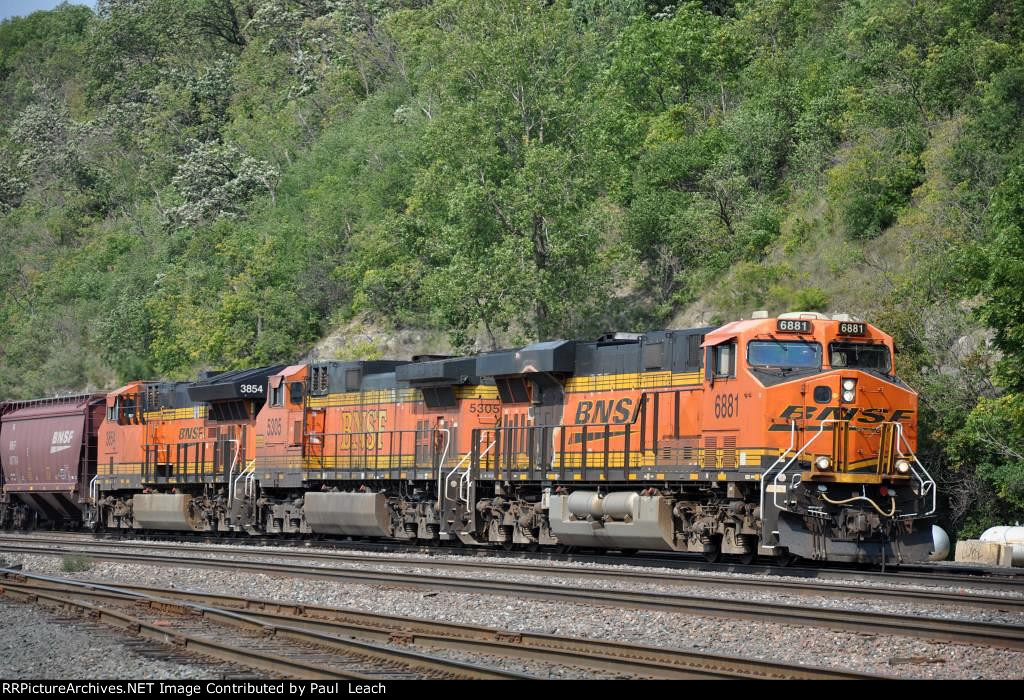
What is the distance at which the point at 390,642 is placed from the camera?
1075cm

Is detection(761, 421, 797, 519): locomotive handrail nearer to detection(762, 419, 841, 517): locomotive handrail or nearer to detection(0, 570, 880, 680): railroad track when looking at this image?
detection(762, 419, 841, 517): locomotive handrail

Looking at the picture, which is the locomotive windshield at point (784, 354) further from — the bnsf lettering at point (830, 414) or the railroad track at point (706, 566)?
the railroad track at point (706, 566)

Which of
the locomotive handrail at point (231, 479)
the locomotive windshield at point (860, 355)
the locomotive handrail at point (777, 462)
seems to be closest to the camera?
the locomotive handrail at point (777, 462)

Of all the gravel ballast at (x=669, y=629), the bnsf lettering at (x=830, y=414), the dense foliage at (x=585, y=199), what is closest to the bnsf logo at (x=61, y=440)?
the dense foliage at (x=585, y=199)

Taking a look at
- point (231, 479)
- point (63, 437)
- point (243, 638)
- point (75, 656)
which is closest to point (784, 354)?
point (243, 638)

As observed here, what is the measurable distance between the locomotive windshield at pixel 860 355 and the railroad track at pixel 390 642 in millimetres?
7514

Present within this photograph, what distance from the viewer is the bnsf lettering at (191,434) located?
92.9 feet

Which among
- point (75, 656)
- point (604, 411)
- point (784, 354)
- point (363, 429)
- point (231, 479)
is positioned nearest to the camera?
point (75, 656)

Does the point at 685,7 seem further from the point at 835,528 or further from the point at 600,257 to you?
the point at 835,528

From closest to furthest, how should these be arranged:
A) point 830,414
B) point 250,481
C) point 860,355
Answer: point 830,414 < point 860,355 < point 250,481

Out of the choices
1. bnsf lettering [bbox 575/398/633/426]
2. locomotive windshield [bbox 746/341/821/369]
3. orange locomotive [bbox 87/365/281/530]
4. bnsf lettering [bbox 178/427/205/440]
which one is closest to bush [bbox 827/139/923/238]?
bnsf lettering [bbox 575/398/633/426]

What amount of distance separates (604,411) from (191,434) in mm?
13394

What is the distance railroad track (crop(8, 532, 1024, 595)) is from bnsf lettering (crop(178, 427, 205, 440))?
3.01m

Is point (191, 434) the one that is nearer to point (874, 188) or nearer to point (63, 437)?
point (63, 437)
